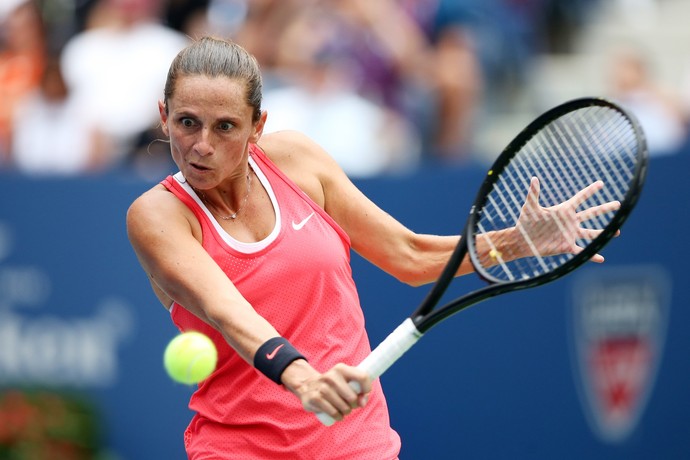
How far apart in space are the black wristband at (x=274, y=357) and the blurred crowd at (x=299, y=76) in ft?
13.2

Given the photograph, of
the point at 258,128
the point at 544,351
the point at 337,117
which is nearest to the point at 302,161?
the point at 258,128

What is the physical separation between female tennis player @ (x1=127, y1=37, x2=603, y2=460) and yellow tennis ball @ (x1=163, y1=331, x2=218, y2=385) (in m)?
0.07

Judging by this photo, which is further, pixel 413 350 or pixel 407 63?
pixel 407 63

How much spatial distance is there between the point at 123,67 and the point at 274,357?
533 centimetres

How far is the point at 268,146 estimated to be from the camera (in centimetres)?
395

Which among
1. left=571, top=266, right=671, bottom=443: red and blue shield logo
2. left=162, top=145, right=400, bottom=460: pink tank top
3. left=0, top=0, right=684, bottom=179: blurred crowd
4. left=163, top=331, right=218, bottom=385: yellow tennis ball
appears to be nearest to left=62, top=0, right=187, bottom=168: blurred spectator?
left=0, top=0, right=684, bottom=179: blurred crowd

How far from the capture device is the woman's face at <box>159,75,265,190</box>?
3.52 meters

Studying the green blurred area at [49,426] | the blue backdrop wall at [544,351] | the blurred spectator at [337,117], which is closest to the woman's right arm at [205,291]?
the blue backdrop wall at [544,351]

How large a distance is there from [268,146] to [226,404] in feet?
2.75

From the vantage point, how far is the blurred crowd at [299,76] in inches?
304

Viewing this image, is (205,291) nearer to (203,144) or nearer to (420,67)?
(203,144)

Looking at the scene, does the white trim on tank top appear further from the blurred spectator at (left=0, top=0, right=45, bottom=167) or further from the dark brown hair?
the blurred spectator at (left=0, top=0, right=45, bottom=167)

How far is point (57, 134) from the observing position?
811 cm

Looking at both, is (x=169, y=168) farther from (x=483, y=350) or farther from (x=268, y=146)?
(x=268, y=146)
